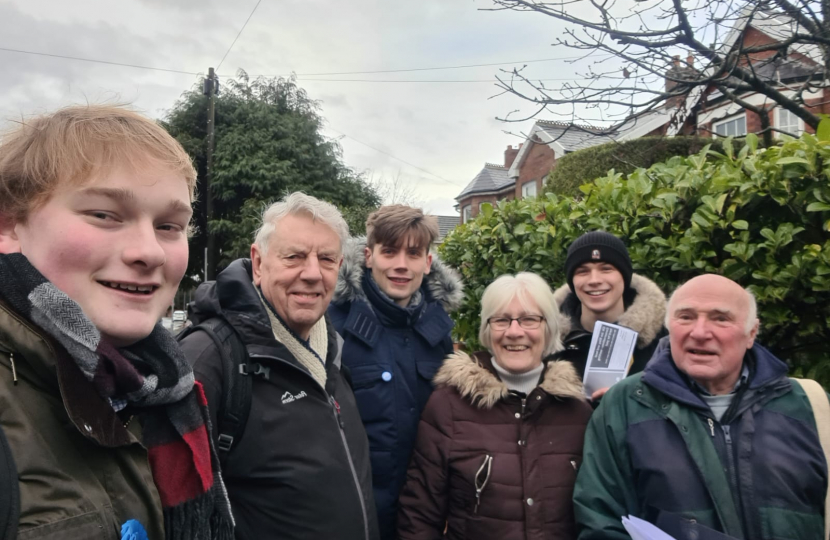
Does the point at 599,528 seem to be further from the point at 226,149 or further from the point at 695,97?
the point at 226,149

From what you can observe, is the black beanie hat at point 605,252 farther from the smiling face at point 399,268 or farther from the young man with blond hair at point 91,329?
the young man with blond hair at point 91,329

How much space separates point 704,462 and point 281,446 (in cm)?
147

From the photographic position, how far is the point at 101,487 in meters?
1.05

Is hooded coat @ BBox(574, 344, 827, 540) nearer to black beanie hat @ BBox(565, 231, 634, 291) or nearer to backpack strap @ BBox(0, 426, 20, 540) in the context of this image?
black beanie hat @ BBox(565, 231, 634, 291)

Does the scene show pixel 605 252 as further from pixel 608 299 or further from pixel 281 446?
pixel 281 446

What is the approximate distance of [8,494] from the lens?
86 cm

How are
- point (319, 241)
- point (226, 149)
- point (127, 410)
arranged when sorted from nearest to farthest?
point (127, 410) → point (319, 241) → point (226, 149)

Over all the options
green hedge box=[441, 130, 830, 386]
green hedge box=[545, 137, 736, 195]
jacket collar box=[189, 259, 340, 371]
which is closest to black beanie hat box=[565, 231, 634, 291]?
green hedge box=[441, 130, 830, 386]

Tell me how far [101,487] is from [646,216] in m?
3.07

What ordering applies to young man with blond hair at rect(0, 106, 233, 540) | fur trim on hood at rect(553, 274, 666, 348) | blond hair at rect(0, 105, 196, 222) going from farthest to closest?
fur trim on hood at rect(553, 274, 666, 348), blond hair at rect(0, 105, 196, 222), young man with blond hair at rect(0, 106, 233, 540)

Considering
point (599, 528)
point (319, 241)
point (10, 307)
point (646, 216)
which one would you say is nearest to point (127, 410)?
point (10, 307)

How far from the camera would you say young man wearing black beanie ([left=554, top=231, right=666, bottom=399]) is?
8.97 feet

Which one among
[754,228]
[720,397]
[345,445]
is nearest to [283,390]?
[345,445]

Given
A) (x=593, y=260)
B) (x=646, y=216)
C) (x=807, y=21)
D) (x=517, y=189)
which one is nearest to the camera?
(x=593, y=260)
